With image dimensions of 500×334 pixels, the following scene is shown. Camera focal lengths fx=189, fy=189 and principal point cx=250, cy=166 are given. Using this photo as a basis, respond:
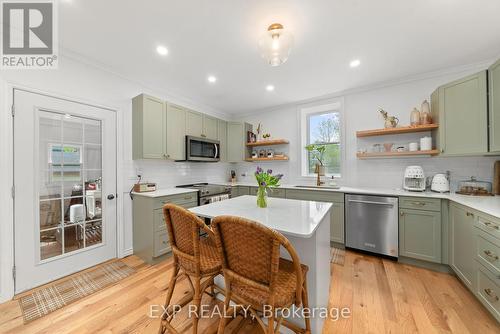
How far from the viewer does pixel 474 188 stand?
7.73 feet

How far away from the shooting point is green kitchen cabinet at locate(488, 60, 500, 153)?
76.3 inches

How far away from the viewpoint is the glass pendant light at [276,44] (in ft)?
5.41

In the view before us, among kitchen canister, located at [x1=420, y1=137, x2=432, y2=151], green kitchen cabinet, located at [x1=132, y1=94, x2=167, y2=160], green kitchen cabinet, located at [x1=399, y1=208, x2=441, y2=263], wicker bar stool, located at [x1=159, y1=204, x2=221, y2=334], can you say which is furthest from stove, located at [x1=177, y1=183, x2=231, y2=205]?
kitchen canister, located at [x1=420, y1=137, x2=432, y2=151]

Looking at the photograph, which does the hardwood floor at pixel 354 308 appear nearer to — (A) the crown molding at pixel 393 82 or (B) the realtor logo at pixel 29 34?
(B) the realtor logo at pixel 29 34

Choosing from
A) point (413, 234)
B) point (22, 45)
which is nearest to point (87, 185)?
point (22, 45)

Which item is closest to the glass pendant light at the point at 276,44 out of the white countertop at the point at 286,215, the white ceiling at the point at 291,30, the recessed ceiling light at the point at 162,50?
the white ceiling at the point at 291,30

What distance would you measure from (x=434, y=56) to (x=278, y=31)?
2156 mm

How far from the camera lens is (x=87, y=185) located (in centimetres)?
245

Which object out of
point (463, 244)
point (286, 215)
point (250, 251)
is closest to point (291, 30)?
point (286, 215)

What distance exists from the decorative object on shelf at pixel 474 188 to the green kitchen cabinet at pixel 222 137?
12.5 feet

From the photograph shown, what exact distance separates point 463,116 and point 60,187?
16.0 feet

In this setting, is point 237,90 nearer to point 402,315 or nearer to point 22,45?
point 22,45

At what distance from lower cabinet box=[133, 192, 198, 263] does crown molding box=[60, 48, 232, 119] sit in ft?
5.78

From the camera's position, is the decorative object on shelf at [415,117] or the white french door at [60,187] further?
the decorative object on shelf at [415,117]
